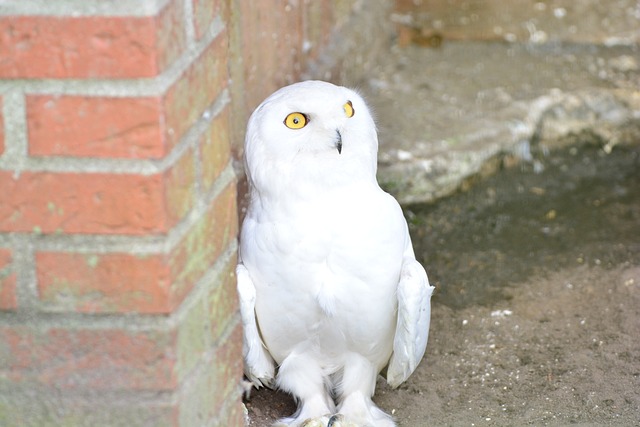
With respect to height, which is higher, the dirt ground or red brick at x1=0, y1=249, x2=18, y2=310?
red brick at x1=0, y1=249, x2=18, y2=310

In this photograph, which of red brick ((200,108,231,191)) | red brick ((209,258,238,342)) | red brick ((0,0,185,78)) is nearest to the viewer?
red brick ((0,0,185,78))

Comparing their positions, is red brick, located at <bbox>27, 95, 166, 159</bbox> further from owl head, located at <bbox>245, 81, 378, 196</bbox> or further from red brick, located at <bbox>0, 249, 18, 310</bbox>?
owl head, located at <bbox>245, 81, 378, 196</bbox>

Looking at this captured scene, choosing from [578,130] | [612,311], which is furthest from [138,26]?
[578,130]

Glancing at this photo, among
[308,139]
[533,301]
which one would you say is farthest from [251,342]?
[533,301]

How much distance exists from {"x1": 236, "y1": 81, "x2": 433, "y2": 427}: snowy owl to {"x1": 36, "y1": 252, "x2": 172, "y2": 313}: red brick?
0.91m

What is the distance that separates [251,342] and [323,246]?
14.6 inches

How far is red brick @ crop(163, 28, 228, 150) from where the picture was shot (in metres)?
1.74

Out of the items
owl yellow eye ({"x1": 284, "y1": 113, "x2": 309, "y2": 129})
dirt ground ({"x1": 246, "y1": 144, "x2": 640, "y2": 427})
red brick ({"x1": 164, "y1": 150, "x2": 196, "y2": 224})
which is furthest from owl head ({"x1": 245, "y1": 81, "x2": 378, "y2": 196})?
red brick ({"x1": 164, "y1": 150, "x2": 196, "y2": 224})

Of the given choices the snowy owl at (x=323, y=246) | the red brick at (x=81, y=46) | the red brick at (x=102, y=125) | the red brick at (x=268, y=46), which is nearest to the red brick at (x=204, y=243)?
the red brick at (x=102, y=125)

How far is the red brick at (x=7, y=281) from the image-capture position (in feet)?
5.85

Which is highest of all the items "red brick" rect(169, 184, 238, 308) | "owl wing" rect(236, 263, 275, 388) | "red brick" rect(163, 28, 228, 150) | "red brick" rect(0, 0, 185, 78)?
"red brick" rect(0, 0, 185, 78)

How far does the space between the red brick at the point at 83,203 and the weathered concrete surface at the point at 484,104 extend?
8.35 feet

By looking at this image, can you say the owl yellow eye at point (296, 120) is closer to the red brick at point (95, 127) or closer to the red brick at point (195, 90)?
the red brick at point (195, 90)

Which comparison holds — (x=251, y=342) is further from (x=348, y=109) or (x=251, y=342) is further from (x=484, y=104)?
(x=484, y=104)
